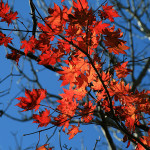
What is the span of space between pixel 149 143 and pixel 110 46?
872 mm

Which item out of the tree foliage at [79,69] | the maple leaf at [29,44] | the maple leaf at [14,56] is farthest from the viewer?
the maple leaf at [14,56]

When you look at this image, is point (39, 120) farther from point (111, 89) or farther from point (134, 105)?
point (134, 105)

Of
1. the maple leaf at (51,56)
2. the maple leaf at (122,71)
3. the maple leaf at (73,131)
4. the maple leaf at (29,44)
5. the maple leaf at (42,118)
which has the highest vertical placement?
the maple leaf at (29,44)

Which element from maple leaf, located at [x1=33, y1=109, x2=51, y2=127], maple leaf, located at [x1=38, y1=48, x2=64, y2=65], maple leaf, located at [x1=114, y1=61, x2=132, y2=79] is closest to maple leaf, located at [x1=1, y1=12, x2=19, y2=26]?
maple leaf, located at [x1=38, y1=48, x2=64, y2=65]

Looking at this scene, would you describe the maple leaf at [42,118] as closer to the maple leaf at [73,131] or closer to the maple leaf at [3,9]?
the maple leaf at [73,131]

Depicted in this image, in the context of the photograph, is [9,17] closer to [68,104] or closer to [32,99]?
[32,99]

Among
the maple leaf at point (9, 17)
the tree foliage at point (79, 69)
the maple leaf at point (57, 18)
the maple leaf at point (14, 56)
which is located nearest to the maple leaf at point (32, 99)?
the tree foliage at point (79, 69)

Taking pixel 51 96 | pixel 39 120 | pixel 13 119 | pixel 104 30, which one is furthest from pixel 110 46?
pixel 13 119

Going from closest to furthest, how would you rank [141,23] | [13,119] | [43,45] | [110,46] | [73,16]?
[73,16], [110,46], [43,45], [13,119], [141,23]

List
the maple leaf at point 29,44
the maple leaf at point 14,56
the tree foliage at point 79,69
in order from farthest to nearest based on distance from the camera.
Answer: the maple leaf at point 14,56 < the maple leaf at point 29,44 < the tree foliage at point 79,69

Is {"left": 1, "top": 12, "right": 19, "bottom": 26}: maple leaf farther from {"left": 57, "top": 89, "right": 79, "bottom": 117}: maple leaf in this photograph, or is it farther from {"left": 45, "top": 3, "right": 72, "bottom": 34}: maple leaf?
{"left": 57, "top": 89, "right": 79, "bottom": 117}: maple leaf

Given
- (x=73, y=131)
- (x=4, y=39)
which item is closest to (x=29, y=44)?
(x=4, y=39)

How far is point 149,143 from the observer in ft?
5.19

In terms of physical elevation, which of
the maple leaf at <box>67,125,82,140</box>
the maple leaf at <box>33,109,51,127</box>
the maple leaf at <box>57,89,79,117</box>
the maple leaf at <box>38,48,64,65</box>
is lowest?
the maple leaf at <box>67,125,82,140</box>
